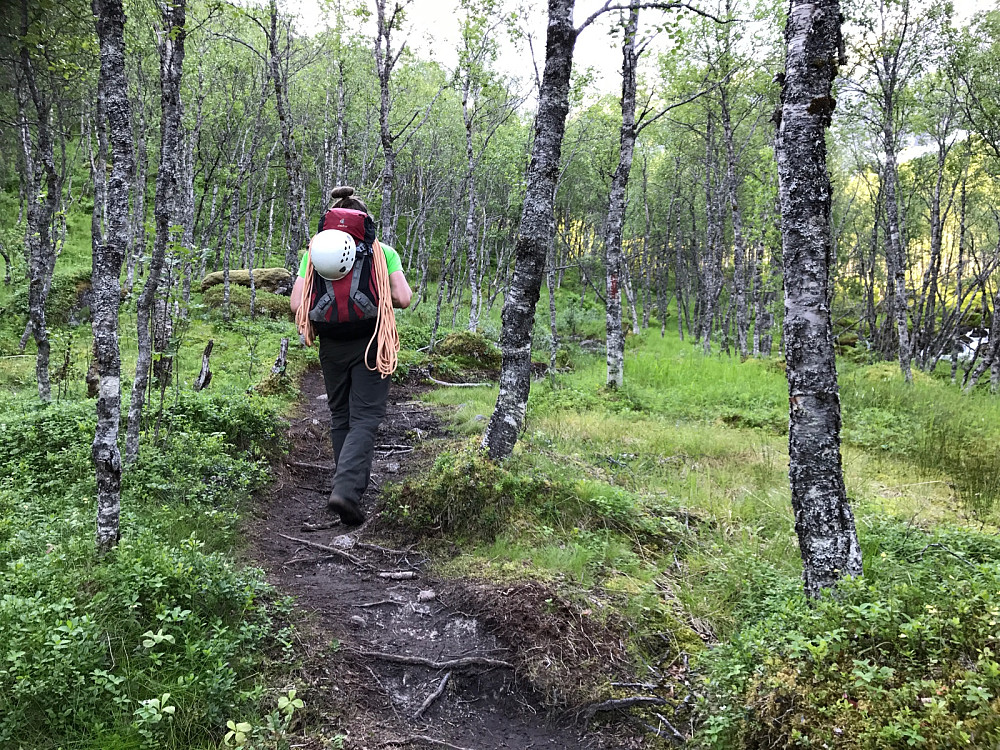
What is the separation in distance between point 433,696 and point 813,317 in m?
2.83

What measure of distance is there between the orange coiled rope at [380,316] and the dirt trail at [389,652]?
54.8 inches

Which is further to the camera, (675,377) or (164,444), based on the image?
(675,377)

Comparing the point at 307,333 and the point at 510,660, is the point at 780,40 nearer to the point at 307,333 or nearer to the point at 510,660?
the point at 307,333

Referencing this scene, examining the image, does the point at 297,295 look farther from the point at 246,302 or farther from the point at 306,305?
the point at 246,302

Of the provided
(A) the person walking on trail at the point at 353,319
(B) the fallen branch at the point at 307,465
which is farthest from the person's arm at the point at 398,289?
(B) the fallen branch at the point at 307,465

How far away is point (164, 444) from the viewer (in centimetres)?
506

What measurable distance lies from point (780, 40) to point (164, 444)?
19.7m

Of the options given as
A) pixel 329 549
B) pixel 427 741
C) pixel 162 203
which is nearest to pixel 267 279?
pixel 162 203

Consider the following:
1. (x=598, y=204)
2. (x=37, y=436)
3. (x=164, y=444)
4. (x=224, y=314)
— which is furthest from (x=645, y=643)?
(x=598, y=204)

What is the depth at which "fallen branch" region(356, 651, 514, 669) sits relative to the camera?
307 cm

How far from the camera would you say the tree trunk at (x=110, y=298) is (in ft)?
10.6

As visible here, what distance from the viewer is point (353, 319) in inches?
175

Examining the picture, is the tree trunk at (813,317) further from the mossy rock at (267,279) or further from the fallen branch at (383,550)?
the mossy rock at (267,279)

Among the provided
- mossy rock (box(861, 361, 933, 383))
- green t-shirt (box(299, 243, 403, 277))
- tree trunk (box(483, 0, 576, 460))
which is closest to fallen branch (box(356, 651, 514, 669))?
tree trunk (box(483, 0, 576, 460))
